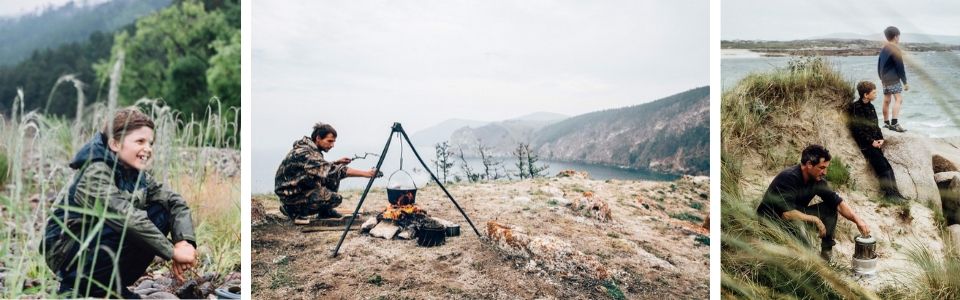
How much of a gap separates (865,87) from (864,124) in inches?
10.4

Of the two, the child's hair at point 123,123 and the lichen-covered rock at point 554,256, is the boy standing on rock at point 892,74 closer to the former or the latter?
the lichen-covered rock at point 554,256

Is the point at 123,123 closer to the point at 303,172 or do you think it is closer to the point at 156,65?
the point at 303,172

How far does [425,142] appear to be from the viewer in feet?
17.5

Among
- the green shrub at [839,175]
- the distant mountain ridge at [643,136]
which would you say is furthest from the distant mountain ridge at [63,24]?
the green shrub at [839,175]

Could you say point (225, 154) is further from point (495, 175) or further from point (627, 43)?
point (627, 43)

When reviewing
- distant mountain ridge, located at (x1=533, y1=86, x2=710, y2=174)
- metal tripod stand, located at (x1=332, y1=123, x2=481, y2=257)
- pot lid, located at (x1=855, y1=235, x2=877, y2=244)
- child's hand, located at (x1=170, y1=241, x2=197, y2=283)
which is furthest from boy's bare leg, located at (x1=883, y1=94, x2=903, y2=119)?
child's hand, located at (x1=170, y1=241, x2=197, y2=283)

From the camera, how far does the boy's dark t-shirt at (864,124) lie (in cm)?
523

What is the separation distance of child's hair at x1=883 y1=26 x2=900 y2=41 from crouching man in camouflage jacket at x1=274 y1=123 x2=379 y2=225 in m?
3.71

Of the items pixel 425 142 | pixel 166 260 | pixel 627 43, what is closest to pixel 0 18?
pixel 166 260

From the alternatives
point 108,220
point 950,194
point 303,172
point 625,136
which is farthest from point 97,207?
point 950,194

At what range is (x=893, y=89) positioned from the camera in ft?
16.9

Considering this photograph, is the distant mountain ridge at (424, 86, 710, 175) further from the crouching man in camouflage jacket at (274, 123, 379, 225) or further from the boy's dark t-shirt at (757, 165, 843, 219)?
the crouching man in camouflage jacket at (274, 123, 379, 225)

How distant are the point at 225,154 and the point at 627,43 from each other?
3.19 m

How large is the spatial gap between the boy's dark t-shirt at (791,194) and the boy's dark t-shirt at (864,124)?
1.43 feet
